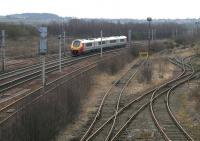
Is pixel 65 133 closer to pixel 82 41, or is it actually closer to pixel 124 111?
pixel 124 111

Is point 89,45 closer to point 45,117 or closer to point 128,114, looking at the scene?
point 128,114

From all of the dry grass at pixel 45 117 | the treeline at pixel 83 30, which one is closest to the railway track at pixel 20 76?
the dry grass at pixel 45 117

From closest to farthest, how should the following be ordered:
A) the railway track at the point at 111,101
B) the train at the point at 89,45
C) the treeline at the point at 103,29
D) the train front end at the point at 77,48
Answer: the railway track at the point at 111,101, the train front end at the point at 77,48, the train at the point at 89,45, the treeline at the point at 103,29

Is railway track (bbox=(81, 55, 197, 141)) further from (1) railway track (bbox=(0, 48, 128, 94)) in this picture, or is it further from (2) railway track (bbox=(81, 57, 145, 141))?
(1) railway track (bbox=(0, 48, 128, 94))

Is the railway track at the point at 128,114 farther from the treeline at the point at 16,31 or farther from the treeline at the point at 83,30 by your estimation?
the treeline at the point at 83,30

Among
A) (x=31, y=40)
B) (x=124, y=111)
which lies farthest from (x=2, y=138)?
(x=31, y=40)

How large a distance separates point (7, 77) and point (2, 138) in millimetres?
19497

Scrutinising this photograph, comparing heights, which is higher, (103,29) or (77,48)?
(103,29)

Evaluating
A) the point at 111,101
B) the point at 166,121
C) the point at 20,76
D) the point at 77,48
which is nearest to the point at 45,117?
the point at 166,121

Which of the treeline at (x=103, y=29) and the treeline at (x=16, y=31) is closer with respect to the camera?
the treeline at (x=16, y=31)

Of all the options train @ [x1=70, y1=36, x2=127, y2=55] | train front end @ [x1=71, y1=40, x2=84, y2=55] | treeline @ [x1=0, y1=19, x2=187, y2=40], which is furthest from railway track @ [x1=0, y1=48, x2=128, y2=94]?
treeline @ [x1=0, y1=19, x2=187, y2=40]

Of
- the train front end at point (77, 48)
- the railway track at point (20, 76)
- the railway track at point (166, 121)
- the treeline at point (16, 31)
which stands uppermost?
the treeline at point (16, 31)

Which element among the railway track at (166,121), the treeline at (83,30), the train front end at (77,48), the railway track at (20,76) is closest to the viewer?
the railway track at (166,121)

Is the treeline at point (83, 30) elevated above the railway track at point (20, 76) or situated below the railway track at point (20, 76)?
above
